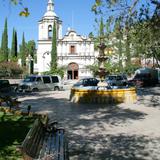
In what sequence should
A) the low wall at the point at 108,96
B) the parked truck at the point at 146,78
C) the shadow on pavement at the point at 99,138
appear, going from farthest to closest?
the parked truck at the point at 146,78, the low wall at the point at 108,96, the shadow on pavement at the point at 99,138

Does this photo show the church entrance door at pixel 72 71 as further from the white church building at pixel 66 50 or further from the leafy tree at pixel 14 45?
the leafy tree at pixel 14 45

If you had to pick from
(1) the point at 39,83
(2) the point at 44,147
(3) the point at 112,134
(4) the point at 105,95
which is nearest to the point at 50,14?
(1) the point at 39,83

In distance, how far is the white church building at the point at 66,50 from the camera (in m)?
→ 90.1

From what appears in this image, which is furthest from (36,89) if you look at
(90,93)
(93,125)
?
(93,125)

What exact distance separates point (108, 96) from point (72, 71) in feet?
213

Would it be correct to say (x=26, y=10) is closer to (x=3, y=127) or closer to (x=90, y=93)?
(x=3, y=127)

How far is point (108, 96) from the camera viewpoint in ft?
85.8

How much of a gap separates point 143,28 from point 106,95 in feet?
19.8

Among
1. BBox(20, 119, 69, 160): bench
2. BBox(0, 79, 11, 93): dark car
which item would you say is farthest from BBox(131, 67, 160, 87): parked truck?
BBox(20, 119, 69, 160): bench

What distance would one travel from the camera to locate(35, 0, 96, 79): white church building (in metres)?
90.1

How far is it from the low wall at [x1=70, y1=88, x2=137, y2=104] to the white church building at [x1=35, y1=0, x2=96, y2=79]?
62653 mm

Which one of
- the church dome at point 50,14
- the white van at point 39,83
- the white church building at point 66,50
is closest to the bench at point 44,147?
the white van at point 39,83

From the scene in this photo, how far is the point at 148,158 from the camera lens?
9820 mm

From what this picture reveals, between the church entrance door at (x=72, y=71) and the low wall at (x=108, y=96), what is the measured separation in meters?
63.5
